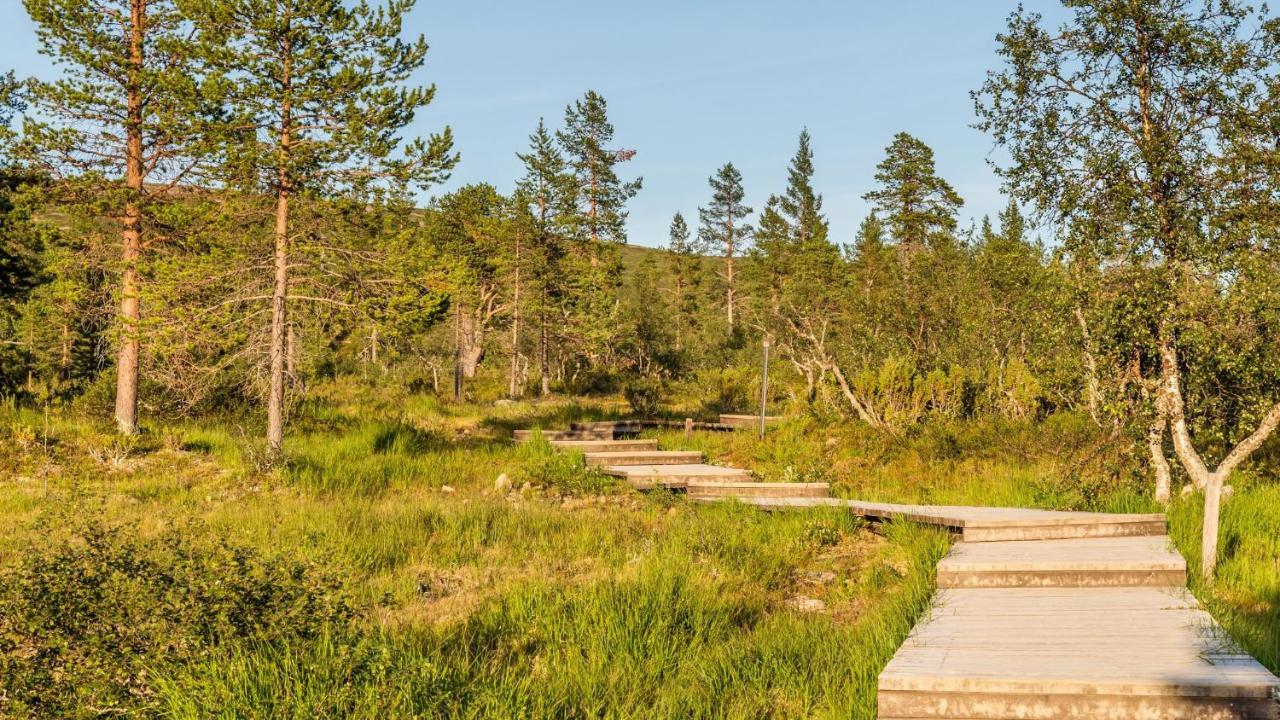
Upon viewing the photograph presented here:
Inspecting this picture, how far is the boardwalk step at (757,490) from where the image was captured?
1076 centimetres

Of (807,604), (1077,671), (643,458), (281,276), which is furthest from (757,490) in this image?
(281,276)

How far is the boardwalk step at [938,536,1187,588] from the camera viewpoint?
6.09 metres

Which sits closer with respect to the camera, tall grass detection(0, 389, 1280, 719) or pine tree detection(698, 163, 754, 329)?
tall grass detection(0, 389, 1280, 719)

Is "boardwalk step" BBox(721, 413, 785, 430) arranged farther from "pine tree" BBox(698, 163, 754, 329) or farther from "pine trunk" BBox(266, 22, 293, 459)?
"pine tree" BBox(698, 163, 754, 329)

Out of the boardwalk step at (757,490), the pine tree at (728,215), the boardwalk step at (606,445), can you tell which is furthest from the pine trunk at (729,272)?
the boardwalk step at (757,490)

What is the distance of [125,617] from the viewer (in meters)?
4.37

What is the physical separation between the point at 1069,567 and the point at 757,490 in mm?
5106

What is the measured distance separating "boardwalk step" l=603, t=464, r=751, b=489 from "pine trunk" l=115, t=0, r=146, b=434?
956 centimetres

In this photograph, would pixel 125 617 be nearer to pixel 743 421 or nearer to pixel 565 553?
pixel 565 553

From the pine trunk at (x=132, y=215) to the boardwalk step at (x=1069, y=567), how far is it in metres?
15.1

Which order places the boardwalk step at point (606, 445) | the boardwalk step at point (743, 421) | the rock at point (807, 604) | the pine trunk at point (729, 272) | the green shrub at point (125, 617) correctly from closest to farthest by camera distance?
the green shrub at point (125, 617) → the rock at point (807, 604) → the boardwalk step at point (606, 445) → the boardwalk step at point (743, 421) → the pine trunk at point (729, 272)

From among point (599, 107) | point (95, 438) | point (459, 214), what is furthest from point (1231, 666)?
point (599, 107)

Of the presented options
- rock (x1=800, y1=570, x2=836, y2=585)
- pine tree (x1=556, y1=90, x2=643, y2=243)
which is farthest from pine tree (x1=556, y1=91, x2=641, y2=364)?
rock (x1=800, y1=570, x2=836, y2=585)

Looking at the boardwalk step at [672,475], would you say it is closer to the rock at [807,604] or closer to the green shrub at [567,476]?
the green shrub at [567,476]
